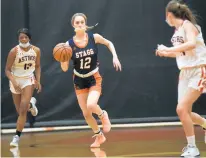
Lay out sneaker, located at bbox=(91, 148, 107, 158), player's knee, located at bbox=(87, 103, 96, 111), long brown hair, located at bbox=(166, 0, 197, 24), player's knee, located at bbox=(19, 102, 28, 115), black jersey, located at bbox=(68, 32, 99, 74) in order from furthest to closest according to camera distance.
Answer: player's knee, located at bbox=(19, 102, 28, 115) → black jersey, located at bbox=(68, 32, 99, 74) → player's knee, located at bbox=(87, 103, 96, 111) → sneaker, located at bbox=(91, 148, 107, 158) → long brown hair, located at bbox=(166, 0, 197, 24)

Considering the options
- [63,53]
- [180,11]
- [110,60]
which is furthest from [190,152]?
[110,60]

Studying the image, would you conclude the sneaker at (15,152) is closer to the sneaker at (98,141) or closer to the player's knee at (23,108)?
the player's knee at (23,108)

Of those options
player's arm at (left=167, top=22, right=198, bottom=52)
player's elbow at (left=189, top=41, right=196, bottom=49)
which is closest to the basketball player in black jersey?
player's arm at (left=167, top=22, right=198, bottom=52)

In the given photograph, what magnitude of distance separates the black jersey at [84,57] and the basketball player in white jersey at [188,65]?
4.48 ft

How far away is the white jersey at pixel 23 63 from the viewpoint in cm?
720

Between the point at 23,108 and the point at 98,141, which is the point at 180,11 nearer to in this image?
the point at 98,141

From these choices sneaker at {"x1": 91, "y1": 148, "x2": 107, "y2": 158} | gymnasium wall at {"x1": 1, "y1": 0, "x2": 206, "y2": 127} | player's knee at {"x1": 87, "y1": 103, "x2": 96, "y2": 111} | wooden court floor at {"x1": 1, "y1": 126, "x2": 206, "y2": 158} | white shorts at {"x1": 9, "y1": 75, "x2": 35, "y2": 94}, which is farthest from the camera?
gymnasium wall at {"x1": 1, "y1": 0, "x2": 206, "y2": 127}

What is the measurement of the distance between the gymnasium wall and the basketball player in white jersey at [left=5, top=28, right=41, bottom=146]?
1809mm

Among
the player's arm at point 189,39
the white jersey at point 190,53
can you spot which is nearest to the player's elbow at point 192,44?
the player's arm at point 189,39

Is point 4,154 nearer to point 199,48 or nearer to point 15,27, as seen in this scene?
point 199,48

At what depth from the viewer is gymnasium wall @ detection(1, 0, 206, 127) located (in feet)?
30.0

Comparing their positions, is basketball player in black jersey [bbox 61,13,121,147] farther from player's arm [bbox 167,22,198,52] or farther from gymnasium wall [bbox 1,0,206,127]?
gymnasium wall [bbox 1,0,206,127]

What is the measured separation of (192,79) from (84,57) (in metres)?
1.68

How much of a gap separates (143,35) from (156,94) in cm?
124
